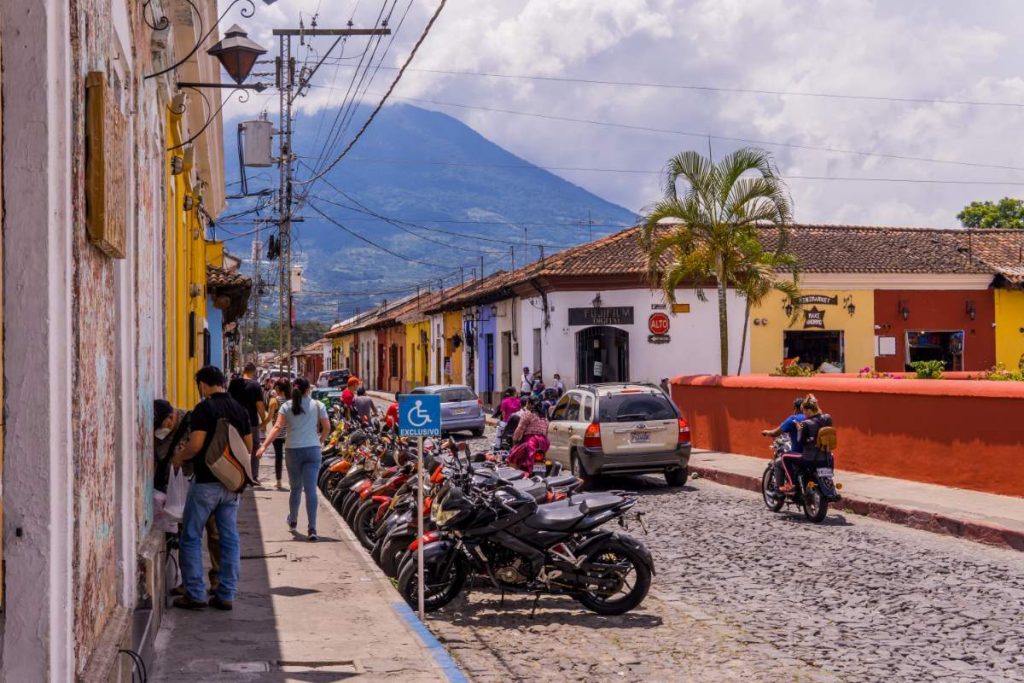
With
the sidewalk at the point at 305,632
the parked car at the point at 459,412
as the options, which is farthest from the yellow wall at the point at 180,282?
the parked car at the point at 459,412

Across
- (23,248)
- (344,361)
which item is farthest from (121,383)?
(344,361)

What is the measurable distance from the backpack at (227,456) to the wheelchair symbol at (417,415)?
129 centimetres

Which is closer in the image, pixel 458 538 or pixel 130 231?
pixel 130 231

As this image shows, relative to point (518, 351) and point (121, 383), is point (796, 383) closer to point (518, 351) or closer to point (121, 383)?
point (121, 383)

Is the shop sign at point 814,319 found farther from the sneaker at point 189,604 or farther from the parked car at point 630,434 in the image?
the sneaker at point 189,604

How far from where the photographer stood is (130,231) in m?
6.95

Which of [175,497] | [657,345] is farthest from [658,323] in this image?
[175,497]

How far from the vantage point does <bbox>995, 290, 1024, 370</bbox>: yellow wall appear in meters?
37.9

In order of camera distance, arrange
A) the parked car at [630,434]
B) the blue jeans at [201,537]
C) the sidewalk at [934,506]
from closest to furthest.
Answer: the blue jeans at [201,537] < the sidewalk at [934,506] < the parked car at [630,434]

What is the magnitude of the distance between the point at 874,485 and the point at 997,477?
5.99ft

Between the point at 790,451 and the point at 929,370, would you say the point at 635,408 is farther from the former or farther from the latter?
the point at 929,370

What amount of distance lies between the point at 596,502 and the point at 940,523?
5.62 meters

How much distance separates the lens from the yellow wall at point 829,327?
122 ft

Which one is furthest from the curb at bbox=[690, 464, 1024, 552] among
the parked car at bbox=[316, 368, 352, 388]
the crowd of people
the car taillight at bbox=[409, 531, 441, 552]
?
the parked car at bbox=[316, 368, 352, 388]
